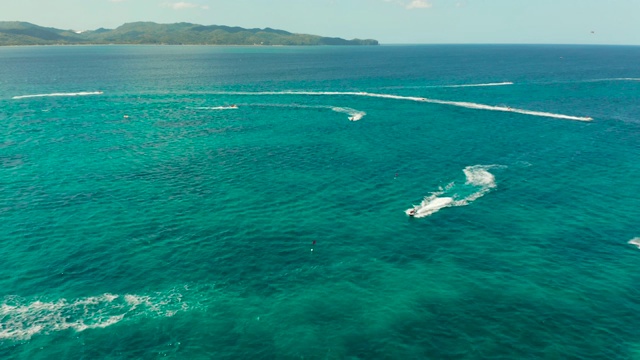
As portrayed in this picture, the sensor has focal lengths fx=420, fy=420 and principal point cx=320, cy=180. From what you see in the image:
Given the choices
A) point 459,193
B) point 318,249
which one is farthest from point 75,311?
point 459,193

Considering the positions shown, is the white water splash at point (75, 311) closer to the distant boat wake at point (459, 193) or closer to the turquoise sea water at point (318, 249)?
the turquoise sea water at point (318, 249)

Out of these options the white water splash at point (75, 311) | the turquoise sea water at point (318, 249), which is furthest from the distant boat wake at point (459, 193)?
the white water splash at point (75, 311)

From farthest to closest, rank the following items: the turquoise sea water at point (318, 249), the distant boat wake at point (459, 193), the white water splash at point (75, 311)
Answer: the distant boat wake at point (459, 193)
the white water splash at point (75, 311)
the turquoise sea water at point (318, 249)

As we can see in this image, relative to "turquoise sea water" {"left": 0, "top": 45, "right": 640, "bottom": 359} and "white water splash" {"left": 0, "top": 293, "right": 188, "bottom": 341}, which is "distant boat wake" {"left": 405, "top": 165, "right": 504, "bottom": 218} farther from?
"white water splash" {"left": 0, "top": 293, "right": 188, "bottom": 341}

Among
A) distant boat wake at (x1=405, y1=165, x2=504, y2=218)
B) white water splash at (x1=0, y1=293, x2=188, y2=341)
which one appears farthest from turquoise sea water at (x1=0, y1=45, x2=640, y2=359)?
distant boat wake at (x1=405, y1=165, x2=504, y2=218)

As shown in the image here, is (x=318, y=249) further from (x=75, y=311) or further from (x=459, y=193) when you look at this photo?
(x=459, y=193)

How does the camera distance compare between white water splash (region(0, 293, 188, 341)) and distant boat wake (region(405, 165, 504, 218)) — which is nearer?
white water splash (region(0, 293, 188, 341))

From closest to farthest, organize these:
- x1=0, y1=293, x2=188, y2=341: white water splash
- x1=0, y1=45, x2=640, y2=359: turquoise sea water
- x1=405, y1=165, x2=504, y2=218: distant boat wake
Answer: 1. x1=0, y1=45, x2=640, y2=359: turquoise sea water
2. x1=0, y1=293, x2=188, y2=341: white water splash
3. x1=405, y1=165, x2=504, y2=218: distant boat wake
